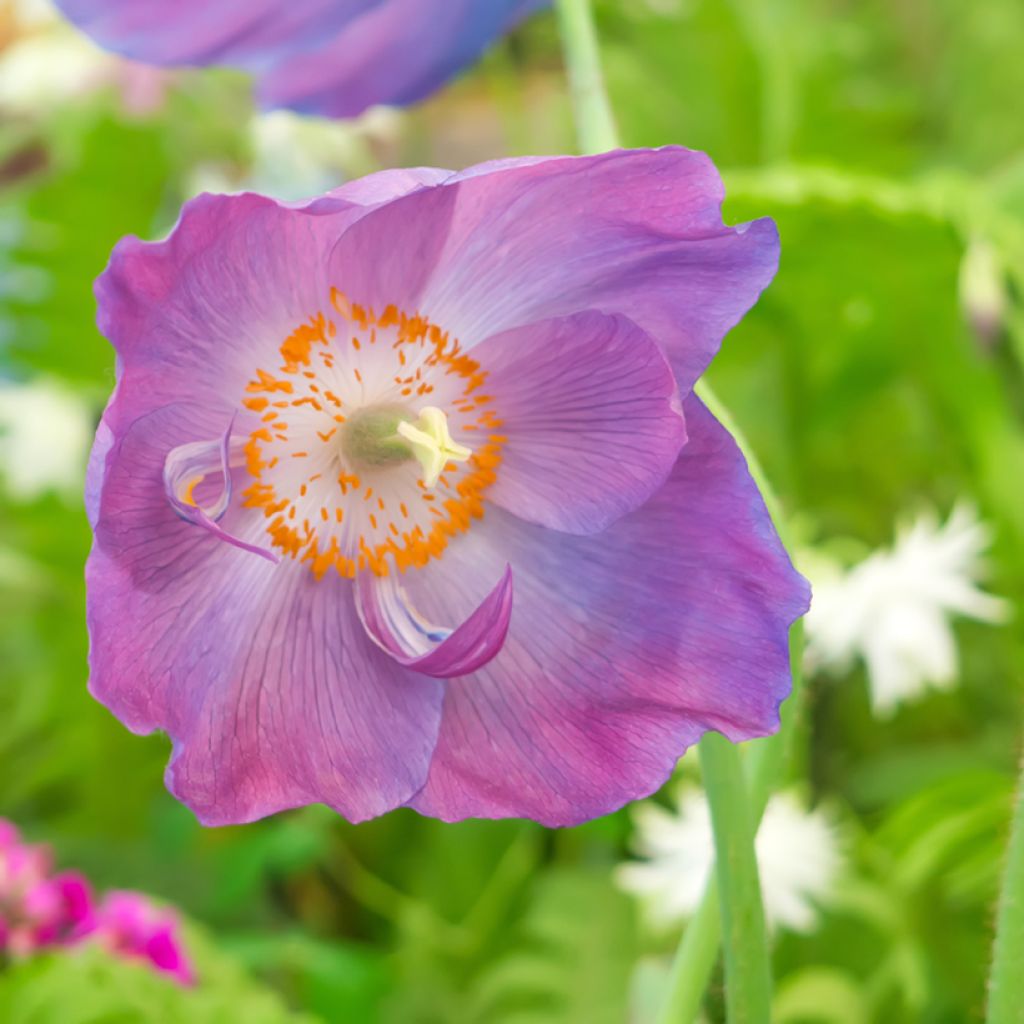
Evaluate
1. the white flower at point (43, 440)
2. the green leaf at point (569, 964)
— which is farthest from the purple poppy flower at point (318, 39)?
the white flower at point (43, 440)

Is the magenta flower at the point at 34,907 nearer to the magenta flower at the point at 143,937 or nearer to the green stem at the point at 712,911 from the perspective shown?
the magenta flower at the point at 143,937

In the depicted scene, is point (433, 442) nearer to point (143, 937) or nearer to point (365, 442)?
A: point (365, 442)

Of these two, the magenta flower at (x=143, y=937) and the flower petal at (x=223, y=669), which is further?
the magenta flower at (x=143, y=937)

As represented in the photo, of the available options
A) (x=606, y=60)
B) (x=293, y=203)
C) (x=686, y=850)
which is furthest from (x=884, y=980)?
(x=606, y=60)

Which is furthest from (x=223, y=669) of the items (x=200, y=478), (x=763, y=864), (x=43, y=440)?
(x=43, y=440)

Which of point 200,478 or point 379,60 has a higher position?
point 379,60

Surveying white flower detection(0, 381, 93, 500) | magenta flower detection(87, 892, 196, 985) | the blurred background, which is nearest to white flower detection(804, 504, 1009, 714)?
the blurred background
